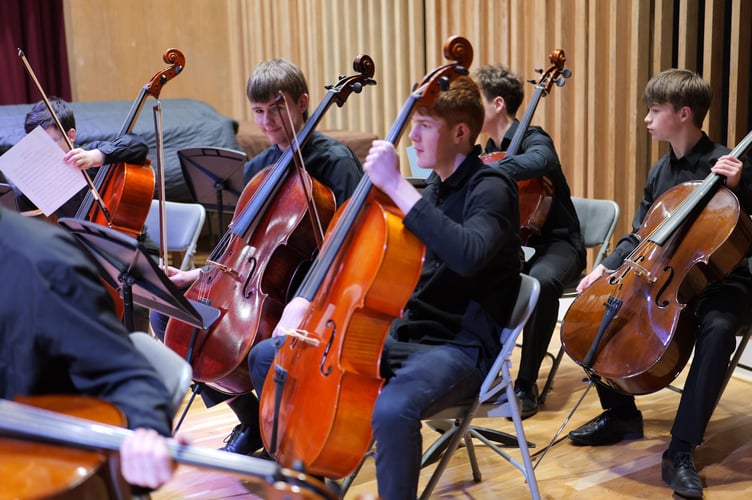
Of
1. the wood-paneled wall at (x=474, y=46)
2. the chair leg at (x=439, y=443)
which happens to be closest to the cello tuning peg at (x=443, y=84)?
the chair leg at (x=439, y=443)

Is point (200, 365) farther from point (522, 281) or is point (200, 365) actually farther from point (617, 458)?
point (617, 458)

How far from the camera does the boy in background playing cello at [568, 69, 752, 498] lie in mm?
2373

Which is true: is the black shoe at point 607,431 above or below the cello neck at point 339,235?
below

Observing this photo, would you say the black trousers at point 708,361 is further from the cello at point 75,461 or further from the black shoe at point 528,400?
the cello at point 75,461

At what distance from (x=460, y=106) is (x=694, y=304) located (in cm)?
99

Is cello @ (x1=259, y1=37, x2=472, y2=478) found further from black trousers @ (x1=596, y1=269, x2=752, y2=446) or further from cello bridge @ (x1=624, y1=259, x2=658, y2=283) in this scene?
black trousers @ (x1=596, y1=269, x2=752, y2=446)

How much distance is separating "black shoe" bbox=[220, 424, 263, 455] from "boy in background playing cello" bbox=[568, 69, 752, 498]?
3.45 feet

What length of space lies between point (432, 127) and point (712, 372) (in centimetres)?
112

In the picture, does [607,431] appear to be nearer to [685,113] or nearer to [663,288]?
[663,288]

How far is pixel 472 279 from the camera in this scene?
80.5 inches

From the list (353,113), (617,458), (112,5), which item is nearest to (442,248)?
(617,458)

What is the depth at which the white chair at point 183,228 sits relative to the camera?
3.31 m

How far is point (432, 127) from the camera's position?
2021 mm

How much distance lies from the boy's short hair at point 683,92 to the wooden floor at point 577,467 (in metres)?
1.06
